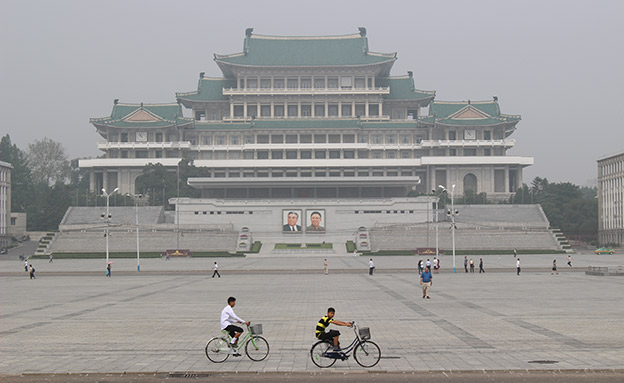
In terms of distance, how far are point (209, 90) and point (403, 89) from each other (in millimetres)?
33591

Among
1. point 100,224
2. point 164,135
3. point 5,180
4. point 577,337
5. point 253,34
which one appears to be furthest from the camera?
point 253,34

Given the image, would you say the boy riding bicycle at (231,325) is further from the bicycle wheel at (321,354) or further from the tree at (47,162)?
the tree at (47,162)

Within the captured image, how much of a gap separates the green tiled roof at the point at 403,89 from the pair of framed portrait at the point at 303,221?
33.2 m

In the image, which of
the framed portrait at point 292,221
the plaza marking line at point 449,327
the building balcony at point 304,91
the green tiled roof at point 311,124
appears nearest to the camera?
the plaza marking line at point 449,327

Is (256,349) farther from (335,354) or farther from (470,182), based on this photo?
(470,182)

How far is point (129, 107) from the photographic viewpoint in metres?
108

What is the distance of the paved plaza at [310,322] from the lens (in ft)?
46.9

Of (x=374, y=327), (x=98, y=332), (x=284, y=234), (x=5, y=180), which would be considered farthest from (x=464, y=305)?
(x=5, y=180)

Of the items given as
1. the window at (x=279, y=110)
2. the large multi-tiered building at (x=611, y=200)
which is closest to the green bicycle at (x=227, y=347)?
the large multi-tiered building at (x=611, y=200)

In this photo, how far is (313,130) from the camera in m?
102

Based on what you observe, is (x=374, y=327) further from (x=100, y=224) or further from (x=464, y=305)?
(x=100, y=224)

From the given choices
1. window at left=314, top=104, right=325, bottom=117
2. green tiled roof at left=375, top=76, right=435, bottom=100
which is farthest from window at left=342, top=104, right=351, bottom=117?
green tiled roof at left=375, top=76, right=435, bottom=100

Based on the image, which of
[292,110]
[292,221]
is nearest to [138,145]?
[292,110]

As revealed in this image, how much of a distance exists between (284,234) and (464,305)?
195ft
